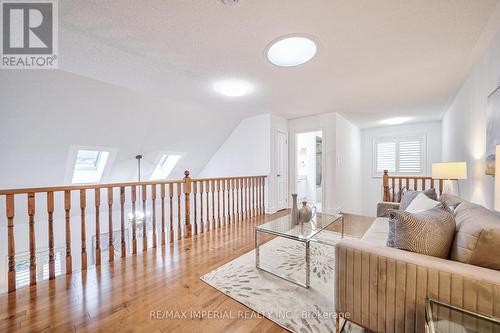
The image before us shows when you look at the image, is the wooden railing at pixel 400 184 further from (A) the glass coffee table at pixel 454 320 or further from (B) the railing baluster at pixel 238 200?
(A) the glass coffee table at pixel 454 320

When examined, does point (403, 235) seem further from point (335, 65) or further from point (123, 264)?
point (123, 264)

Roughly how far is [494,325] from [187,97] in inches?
152

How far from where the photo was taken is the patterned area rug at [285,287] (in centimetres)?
147

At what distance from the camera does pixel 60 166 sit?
3791 mm

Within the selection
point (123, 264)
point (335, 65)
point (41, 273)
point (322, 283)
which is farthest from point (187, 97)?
point (41, 273)

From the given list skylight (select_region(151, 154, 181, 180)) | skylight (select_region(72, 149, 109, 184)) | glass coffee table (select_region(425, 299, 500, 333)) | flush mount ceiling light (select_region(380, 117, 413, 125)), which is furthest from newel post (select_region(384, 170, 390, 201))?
skylight (select_region(72, 149, 109, 184))

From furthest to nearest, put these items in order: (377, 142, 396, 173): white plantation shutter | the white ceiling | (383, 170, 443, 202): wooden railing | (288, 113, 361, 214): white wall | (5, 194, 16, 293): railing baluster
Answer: (377, 142, 396, 173): white plantation shutter, (288, 113, 361, 214): white wall, (383, 170, 443, 202): wooden railing, (5, 194, 16, 293): railing baluster, the white ceiling

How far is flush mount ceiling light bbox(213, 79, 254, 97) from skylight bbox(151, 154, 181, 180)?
2.85m

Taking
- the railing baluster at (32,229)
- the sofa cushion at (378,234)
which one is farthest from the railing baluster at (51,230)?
the sofa cushion at (378,234)

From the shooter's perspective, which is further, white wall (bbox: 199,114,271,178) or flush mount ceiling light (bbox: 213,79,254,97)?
white wall (bbox: 199,114,271,178)

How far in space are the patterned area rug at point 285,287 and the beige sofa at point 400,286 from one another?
31 centimetres

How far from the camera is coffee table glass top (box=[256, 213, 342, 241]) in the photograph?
77.0 inches

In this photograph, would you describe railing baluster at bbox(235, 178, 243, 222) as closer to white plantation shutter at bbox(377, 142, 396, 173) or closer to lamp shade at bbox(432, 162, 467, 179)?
lamp shade at bbox(432, 162, 467, 179)

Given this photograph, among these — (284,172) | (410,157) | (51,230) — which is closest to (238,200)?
(284,172)
